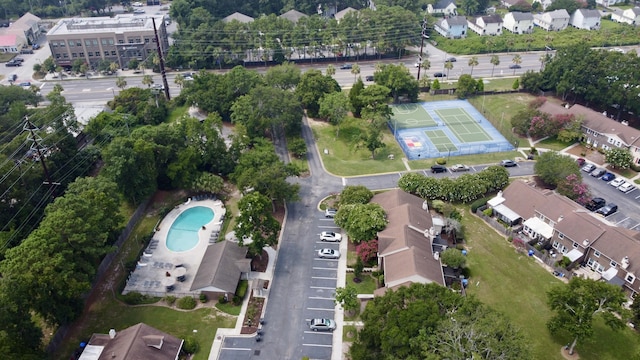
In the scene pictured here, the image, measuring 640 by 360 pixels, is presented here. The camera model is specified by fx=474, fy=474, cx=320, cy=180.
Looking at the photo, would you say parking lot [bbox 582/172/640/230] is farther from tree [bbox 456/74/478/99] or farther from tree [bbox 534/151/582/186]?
tree [bbox 456/74/478/99]

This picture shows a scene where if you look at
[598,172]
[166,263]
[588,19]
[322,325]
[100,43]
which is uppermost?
[100,43]

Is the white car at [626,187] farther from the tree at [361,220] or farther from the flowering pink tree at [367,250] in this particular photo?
the flowering pink tree at [367,250]

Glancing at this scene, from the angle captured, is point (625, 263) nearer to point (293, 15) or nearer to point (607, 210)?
point (607, 210)

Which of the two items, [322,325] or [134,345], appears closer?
[134,345]

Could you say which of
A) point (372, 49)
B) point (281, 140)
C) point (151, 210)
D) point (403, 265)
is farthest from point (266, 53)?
point (403, 265)

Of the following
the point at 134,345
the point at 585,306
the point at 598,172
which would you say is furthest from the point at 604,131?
the point at 134,345

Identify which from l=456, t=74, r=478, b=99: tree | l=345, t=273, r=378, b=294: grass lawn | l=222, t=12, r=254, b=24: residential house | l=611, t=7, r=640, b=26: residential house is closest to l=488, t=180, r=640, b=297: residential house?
l=345, t=273, r=378, b=294: grass lawn
